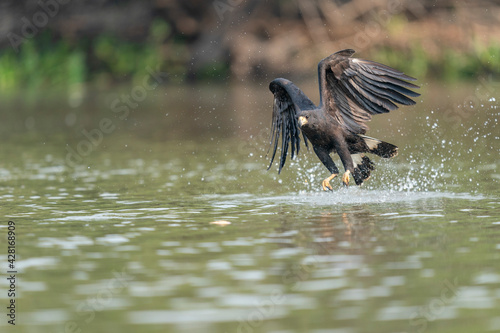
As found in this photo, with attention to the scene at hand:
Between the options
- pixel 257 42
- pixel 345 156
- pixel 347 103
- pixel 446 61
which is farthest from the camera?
pixel 257 42

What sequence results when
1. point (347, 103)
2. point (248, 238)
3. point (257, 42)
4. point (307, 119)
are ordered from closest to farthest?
1. point (248, 238)
2. point (307, 119)
3. point (347, 103)
4. point (257, 42)

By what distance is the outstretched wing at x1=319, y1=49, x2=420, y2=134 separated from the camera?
Answer: 11234mm

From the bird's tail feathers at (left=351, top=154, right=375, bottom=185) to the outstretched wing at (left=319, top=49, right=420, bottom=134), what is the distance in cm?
47

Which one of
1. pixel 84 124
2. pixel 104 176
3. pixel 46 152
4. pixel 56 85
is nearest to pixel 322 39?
pixel 56 85

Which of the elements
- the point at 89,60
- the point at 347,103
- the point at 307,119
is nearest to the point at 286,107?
the point at 347,103

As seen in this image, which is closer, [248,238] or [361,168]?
[248,238]

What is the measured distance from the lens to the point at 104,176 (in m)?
13.8

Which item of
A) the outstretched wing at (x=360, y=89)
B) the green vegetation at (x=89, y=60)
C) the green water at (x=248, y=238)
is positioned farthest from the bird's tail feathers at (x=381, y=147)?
the green vegetation at (x=89, y=60)

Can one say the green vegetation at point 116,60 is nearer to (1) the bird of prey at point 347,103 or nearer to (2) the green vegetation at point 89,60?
(2) the green vegetation at point 89,60

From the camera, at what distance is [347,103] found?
1156cm

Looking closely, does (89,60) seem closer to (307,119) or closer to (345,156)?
(345,156)

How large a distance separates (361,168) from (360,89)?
107 cm

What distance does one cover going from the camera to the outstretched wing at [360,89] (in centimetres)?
1123

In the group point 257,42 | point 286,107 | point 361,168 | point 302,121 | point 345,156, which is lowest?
point 361,168
